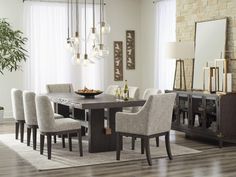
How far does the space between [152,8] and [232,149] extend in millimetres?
4923

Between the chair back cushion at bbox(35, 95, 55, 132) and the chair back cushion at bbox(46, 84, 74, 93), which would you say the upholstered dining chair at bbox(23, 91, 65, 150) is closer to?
the chair back cushion at bbox(35, 95, 55, 132)

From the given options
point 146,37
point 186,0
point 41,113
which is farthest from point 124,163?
point 146,37

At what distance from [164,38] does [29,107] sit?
4499mm

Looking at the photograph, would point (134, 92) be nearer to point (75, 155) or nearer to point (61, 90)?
point (61, 90)

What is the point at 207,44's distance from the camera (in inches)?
289

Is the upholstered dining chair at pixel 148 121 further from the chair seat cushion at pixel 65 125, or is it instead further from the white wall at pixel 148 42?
the white wall at pixel 148 42

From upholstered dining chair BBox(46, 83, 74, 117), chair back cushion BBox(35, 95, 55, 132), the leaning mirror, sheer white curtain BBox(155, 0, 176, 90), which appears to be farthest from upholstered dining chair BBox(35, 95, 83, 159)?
sheer white curtain BBox(155, 0, 176, 90)

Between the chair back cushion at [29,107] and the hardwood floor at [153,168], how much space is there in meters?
0.55

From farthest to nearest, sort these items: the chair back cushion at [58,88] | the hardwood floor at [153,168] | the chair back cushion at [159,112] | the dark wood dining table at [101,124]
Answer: the chair back cushion at [58,88]
the dark wood dining table at [101,124]
the chair back cushion at [159,112]
the hardwood floor at [153,168]

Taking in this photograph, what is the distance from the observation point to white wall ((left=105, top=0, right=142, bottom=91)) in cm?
1055

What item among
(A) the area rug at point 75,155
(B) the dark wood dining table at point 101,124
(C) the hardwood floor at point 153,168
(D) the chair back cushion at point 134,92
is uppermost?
(D) the chair back cushion at point 134,92

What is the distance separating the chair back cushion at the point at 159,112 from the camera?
5.27 metres

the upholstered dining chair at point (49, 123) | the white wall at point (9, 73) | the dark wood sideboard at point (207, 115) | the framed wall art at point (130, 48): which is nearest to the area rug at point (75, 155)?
the upholstered dining chair at point (49, 123)

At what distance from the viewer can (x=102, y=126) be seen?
6070mm
